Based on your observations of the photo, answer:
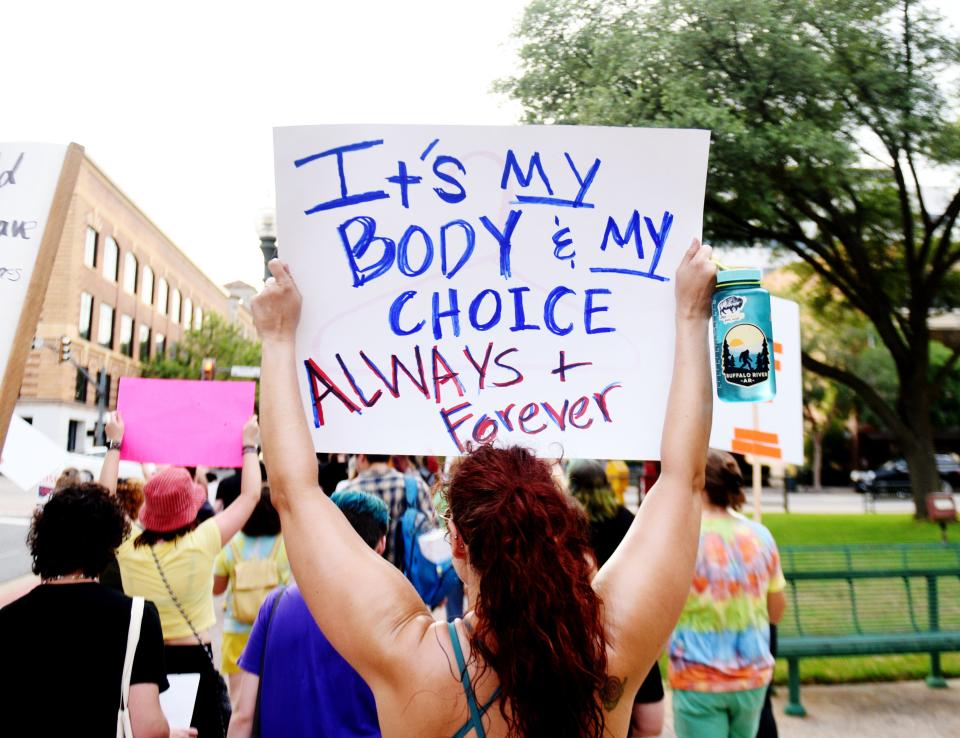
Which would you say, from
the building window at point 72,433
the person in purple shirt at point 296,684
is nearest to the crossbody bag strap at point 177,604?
the person in purple shirt at point 296,684

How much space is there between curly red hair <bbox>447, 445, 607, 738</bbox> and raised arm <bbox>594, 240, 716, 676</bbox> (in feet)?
0.23

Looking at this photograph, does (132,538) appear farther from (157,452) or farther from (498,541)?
(498,541)

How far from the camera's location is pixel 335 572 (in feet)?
4.90

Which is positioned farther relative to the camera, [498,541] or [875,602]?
[875,602]

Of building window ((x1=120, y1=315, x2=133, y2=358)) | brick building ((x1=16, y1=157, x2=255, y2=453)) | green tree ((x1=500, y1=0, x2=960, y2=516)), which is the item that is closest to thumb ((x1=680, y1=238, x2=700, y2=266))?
green tree ((x1=500, y1=0, x2=960, y2=516))

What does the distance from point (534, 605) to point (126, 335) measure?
158ft

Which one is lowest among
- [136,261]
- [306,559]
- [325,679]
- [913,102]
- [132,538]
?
[325,679]

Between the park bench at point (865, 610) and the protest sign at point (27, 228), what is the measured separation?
5.30 m

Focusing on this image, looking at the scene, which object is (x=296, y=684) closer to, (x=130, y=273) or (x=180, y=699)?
(x=180, y=699)

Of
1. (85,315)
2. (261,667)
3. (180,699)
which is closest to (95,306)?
(85,315)

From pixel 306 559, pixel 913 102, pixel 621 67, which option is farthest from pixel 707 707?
pixel 913 102

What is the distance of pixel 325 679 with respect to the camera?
257 cm

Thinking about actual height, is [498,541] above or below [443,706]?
above

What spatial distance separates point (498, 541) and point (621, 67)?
50.5 feet
